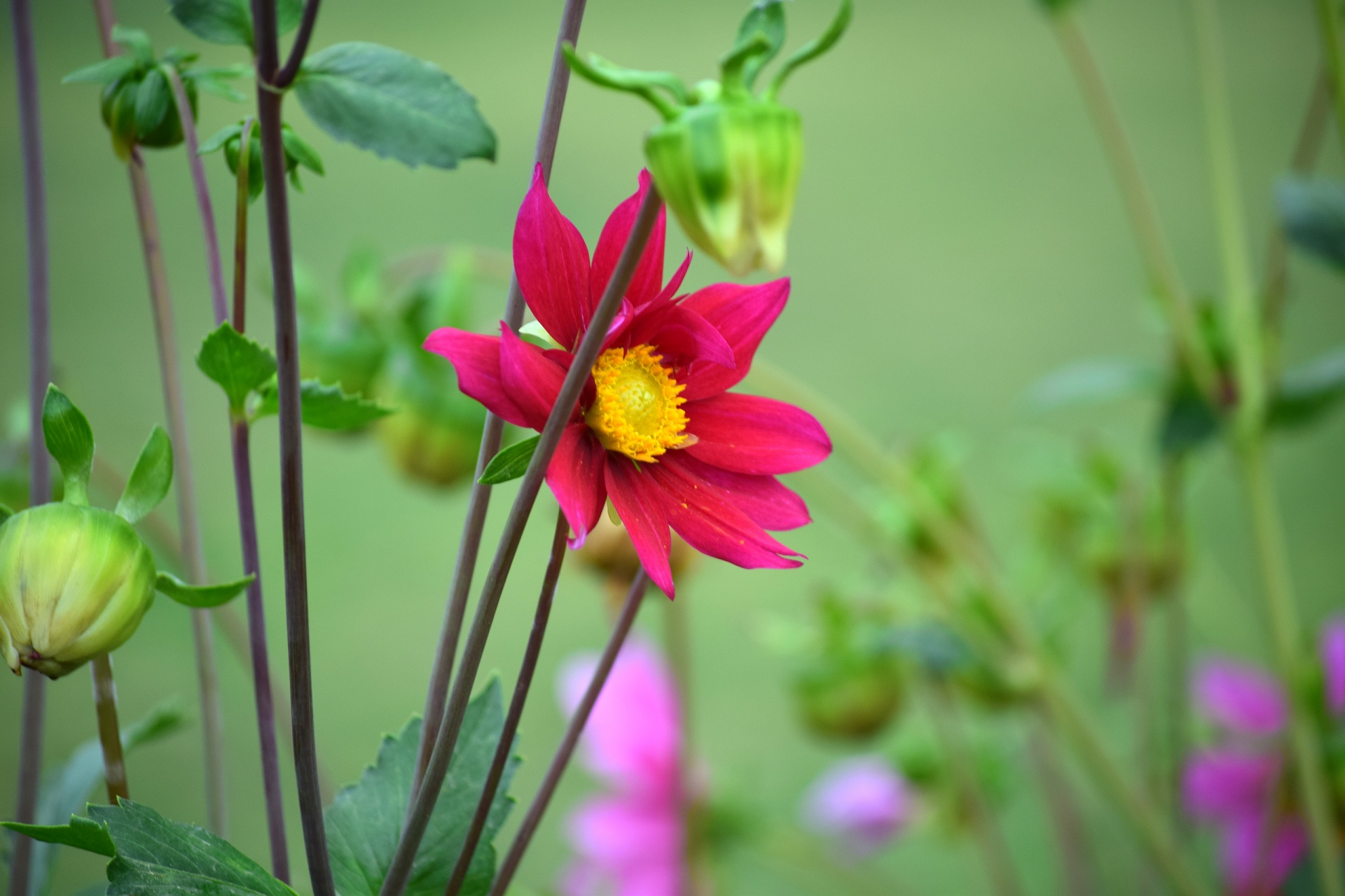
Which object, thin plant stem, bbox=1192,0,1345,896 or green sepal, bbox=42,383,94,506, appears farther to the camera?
thin plant stem, bbox=1192,0,1345,896

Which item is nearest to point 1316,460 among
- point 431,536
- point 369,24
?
point 431,536

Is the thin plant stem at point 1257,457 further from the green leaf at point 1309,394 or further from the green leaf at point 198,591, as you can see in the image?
the green leaf at point 198,591

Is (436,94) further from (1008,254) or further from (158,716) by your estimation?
(1008,254)

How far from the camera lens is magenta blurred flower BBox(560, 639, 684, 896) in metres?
A: 0.50

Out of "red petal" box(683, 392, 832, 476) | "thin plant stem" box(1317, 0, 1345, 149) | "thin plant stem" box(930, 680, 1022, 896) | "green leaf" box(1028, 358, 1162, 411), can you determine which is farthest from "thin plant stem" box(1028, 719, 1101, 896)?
"red petal" box(683, 392, 832, 476)

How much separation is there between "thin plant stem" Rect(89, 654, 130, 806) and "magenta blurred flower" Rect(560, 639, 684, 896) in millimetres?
341

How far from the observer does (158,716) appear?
211mm

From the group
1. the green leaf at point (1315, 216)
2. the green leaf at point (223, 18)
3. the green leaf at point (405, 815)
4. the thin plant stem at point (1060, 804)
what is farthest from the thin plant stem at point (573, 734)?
the thin plant stem at point (1060, 804)

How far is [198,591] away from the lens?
0.15 meters

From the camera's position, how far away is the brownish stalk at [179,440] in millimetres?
182

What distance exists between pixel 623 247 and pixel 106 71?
10cm

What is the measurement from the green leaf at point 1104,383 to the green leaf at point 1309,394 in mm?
48

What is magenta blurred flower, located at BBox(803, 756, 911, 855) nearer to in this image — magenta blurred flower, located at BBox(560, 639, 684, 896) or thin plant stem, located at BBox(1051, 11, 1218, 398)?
magenta blurred flower, located at BBox(560, 639, 684, 896)

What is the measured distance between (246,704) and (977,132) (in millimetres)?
915
